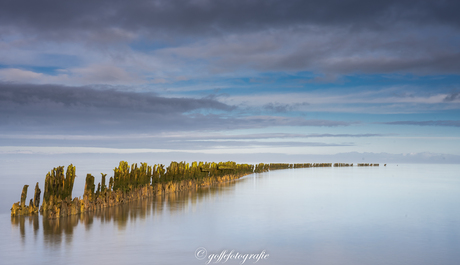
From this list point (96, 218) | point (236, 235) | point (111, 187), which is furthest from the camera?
point (111, 187)

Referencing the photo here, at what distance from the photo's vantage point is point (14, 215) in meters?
14.5

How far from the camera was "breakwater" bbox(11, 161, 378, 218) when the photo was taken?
14.1m

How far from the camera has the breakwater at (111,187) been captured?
1407 centimetres

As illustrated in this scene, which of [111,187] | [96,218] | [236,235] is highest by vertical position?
[111,187]

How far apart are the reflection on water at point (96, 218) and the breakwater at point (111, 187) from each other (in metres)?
0.32

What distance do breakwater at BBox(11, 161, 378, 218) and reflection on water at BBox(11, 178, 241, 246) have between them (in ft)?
1.04

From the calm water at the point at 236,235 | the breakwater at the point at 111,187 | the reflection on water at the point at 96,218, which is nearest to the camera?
the calm water at the point at 236,235

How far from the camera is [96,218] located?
14.3 metres

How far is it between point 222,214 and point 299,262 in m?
7.39

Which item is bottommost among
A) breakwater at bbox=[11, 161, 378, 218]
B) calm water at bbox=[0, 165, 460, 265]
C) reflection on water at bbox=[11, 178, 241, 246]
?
calm water at bbox=[0, 165, 460, 265]

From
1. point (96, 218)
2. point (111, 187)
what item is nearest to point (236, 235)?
point (96, 218)

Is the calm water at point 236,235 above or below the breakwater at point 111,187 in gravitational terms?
below

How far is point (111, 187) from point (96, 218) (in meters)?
4.65

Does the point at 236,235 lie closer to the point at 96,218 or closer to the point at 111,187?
the point at 96,218
